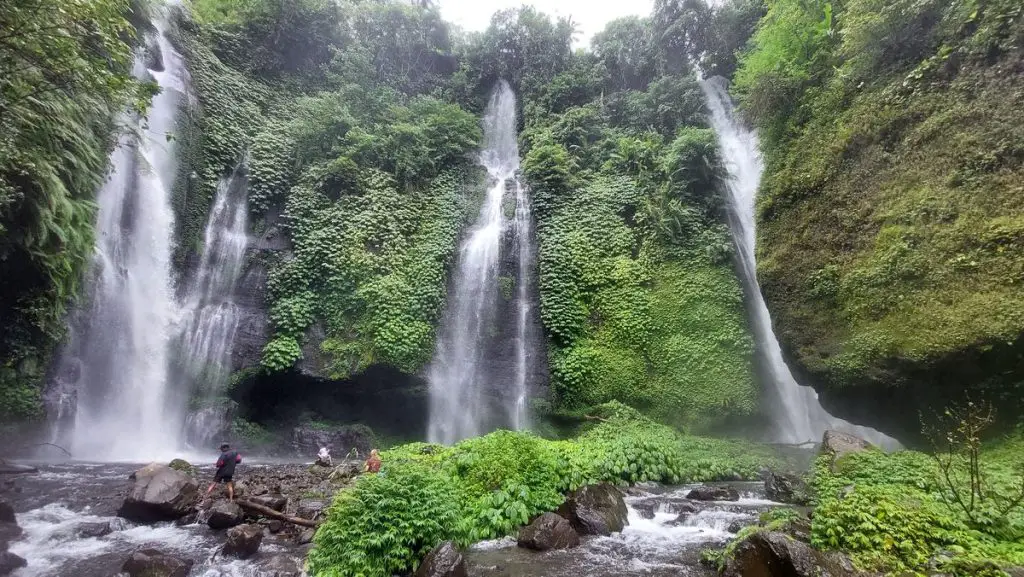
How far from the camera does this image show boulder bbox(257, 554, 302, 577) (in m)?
5.25

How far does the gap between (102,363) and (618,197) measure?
658 inches

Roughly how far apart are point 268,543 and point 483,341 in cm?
971

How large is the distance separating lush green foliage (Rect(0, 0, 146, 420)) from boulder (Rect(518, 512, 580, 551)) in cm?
915

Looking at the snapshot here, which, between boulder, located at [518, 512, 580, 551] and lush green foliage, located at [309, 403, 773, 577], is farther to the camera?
boulder, located at [518, 512, 580, 551]

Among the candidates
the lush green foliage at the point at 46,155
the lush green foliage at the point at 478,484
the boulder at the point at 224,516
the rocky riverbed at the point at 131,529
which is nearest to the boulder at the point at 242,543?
the rocky riverbed at the point at 131,529

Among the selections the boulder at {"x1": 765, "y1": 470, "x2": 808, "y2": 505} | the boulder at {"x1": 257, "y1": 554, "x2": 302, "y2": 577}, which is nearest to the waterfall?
the boulder at {"x1": 257, "y1": 554, "x2": 302, "y2": 577}

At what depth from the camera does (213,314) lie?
1446cm

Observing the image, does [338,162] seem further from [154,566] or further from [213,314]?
[154,566]

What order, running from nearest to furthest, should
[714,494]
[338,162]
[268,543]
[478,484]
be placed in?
[268,543] → [478,484] → [714,494] → [338,162]

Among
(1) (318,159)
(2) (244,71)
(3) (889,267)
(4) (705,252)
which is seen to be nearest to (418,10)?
(2) (244,71)

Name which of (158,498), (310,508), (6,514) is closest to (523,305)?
(310,508)

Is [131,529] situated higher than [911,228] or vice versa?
[911,228]

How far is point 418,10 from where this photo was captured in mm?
24500

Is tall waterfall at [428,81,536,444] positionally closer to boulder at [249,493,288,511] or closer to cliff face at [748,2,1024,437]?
boulder at [249,493,288,511]
